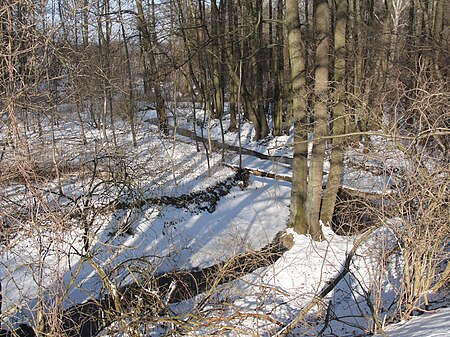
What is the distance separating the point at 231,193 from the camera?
1431cm

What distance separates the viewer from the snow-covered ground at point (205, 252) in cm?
449

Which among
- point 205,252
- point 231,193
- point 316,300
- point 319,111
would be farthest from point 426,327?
point 231,193

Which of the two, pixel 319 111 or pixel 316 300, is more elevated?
pixel 319 111

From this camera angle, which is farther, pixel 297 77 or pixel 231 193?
pixel 231 193

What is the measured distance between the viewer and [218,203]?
13.5 meters

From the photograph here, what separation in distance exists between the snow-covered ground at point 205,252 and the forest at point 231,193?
0.06 meters

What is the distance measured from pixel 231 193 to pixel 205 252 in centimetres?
425

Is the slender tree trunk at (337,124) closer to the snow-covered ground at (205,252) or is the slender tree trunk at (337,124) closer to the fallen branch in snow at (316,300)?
the snow-covered ground at (205,252)

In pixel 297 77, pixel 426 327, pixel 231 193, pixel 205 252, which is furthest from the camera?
pixel 231 193

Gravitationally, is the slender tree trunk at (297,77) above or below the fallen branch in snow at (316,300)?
above

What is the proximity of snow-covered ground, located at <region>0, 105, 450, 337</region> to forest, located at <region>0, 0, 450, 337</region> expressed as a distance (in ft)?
0.21

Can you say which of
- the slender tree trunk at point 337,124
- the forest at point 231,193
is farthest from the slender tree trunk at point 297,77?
the slender tree trunk at point 337,124

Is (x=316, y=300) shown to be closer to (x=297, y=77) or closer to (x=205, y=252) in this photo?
(x=205, y=252)

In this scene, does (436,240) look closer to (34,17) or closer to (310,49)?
(34,17)
